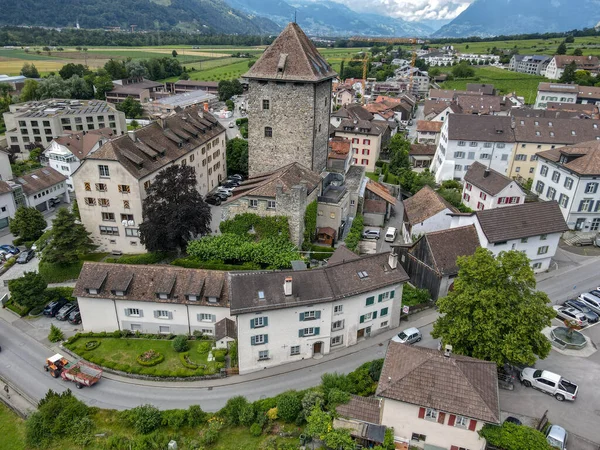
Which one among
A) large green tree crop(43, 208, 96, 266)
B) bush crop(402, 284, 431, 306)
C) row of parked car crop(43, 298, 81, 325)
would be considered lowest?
row of parked car crop(43, 298, 81, 325)

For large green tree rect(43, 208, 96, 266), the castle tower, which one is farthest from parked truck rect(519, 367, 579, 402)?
large green tree rect(43, 208, 96, 266)

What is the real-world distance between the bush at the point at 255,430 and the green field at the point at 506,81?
149m

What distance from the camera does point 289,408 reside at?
3142 cm

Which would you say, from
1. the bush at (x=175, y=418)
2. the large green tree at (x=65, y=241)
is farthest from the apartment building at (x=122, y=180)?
the bush at (x=175, y=418)

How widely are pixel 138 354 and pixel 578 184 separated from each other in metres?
54.6

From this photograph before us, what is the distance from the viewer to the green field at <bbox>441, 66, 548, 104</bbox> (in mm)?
158863

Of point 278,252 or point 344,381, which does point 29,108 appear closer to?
point 278,252

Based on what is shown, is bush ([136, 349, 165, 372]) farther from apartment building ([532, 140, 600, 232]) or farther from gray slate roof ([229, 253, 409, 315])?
apartment building ([532, 140, 600, 232])

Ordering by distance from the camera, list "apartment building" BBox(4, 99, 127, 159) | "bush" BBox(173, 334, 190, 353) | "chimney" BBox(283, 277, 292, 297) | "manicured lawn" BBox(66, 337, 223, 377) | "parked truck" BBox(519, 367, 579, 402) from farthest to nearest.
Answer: "apartment building" BBox(4, 99, 127, 159), "bush" BBox(173, 334, 190, 353), "manicured lawn" BBox(66, 337, 223, 377), "chimney" BBox(283, 277, 292, 297), "parked truck" BBox(519, 367, 579, 402)

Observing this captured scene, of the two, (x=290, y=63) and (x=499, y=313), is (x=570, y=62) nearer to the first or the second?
(x=290, y=63)

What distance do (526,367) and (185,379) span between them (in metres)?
27.5

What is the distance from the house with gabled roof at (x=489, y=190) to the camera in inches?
2291

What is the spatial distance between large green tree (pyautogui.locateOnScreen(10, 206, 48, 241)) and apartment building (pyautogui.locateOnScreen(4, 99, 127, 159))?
136 ft

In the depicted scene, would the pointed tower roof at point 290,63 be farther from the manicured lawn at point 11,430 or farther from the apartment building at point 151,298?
the manicured lawn at point 11,430
